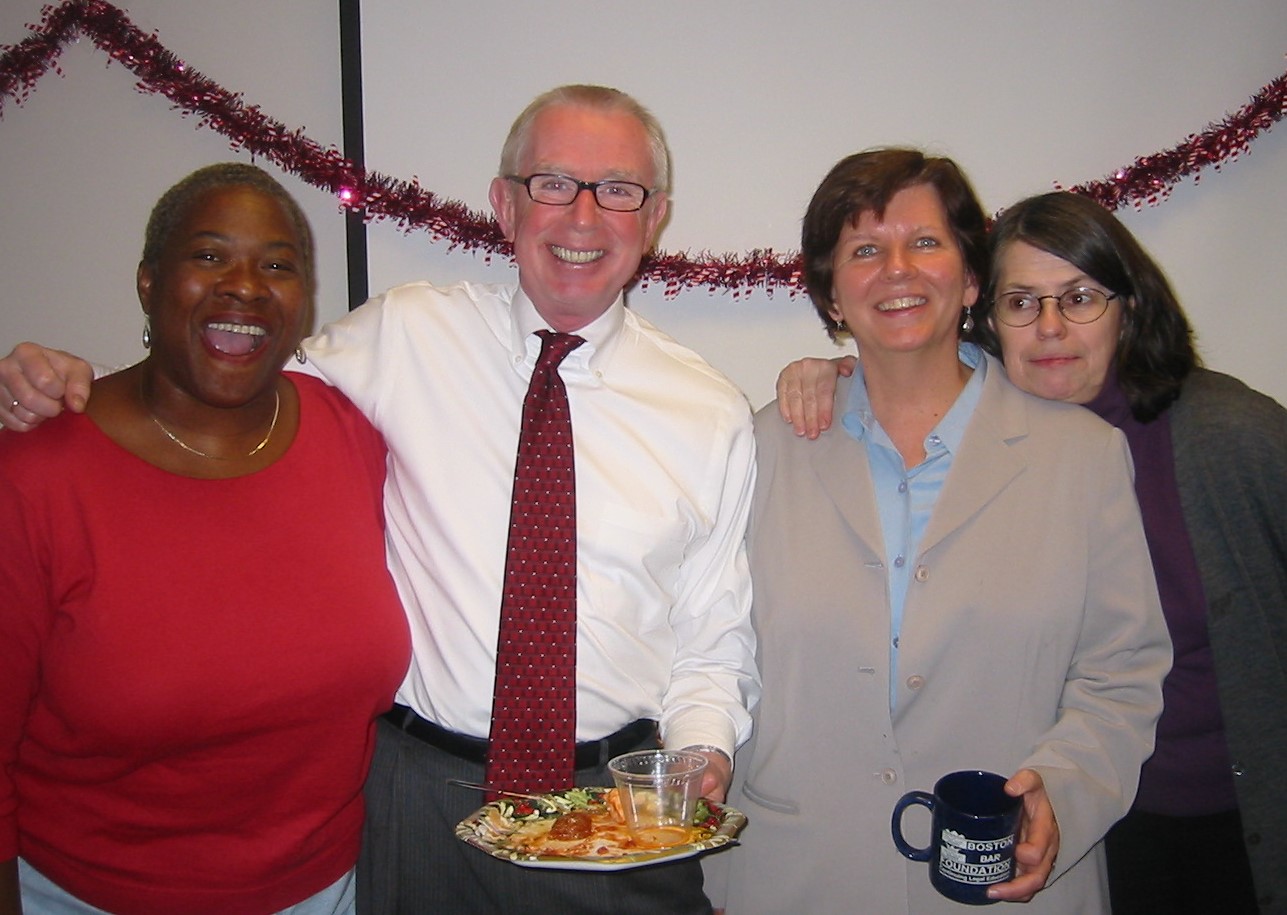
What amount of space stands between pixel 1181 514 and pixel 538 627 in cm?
119

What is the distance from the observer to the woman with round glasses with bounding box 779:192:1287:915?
162 centimetres

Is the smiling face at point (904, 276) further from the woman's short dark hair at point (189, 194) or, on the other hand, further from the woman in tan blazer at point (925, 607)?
the woman's short dark hair at point (189, 194)

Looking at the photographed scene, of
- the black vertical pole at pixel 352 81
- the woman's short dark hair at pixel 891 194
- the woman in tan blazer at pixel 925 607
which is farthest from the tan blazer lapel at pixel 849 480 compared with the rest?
→ the black vertical pole at pixel 352 81

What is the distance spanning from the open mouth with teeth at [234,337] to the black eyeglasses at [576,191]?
0.54 meters

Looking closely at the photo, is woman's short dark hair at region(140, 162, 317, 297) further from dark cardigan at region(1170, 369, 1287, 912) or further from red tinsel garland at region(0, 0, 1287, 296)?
dark cardigan at region(1170, 369, 1287, 912)

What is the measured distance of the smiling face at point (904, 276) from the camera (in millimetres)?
1644

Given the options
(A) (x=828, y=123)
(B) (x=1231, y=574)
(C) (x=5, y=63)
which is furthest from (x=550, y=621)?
(C) (x=5, y=63)

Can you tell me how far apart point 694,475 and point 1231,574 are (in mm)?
966

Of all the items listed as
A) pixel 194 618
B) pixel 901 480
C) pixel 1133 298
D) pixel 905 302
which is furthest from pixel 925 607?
pixel 194 618

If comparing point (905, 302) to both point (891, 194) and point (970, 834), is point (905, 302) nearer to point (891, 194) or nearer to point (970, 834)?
point (891, 194)

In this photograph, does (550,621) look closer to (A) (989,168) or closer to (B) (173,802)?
(B) (173,802)

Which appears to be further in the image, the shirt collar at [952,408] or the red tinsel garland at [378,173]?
the red tinsel garland at [378,173]

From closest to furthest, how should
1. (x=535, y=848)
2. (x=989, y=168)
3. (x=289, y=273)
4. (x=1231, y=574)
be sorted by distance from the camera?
(x=535, y=848), (x=289, y=273), (x=1231, y=574), (x=989, y=168)

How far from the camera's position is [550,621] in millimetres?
1515
